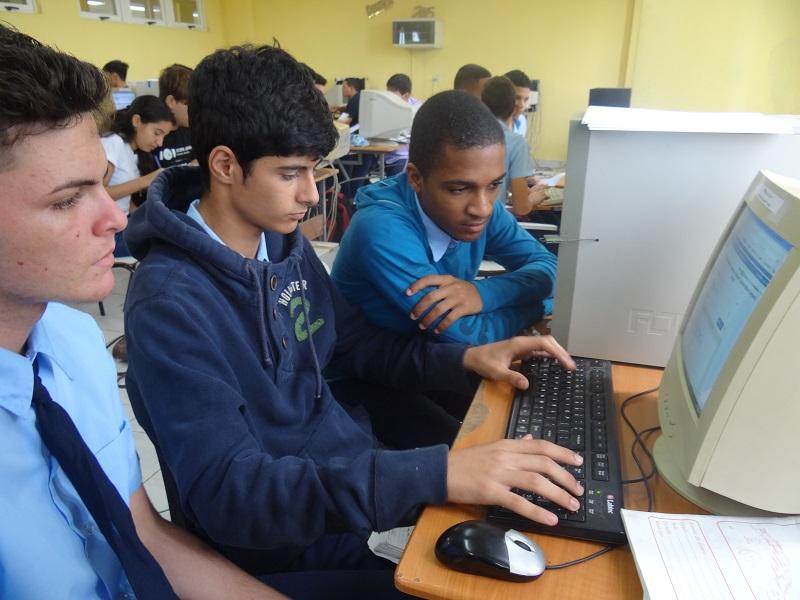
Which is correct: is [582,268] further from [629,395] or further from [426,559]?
[426,559]

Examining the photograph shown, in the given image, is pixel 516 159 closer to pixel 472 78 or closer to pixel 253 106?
pixel 472 78

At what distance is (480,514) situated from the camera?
695 mm

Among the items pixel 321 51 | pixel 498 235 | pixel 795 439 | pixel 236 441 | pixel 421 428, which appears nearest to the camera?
pixel 795 439

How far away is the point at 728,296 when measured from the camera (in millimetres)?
726

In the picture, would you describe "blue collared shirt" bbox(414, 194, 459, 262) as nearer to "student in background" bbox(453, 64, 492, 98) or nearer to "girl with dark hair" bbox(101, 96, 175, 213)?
"girl with dark hair" bbox(101, 96, 175, 213)

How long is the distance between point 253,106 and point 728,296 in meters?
0.70

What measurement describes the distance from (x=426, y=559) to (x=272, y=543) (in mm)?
216

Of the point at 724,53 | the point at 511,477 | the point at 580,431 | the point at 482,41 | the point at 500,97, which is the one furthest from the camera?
the point at 482,41

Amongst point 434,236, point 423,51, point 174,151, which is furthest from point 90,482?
point 423,51

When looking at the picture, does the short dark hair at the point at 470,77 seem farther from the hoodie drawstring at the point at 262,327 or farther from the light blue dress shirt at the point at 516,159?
the hoodie drawstring at the point at 262,327

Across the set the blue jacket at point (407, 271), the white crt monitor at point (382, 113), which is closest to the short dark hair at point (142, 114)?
the white crt monitor at point (382, 113)

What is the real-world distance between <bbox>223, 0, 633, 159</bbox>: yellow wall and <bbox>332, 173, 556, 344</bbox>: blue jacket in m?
5.92

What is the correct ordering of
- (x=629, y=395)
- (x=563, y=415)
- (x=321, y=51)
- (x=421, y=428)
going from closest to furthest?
(x=563, y=415)
(x=629, y=395)
(x=421, y=428)
(x=321, y=51)

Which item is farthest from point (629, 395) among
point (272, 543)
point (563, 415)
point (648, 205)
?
point (272, 543)
